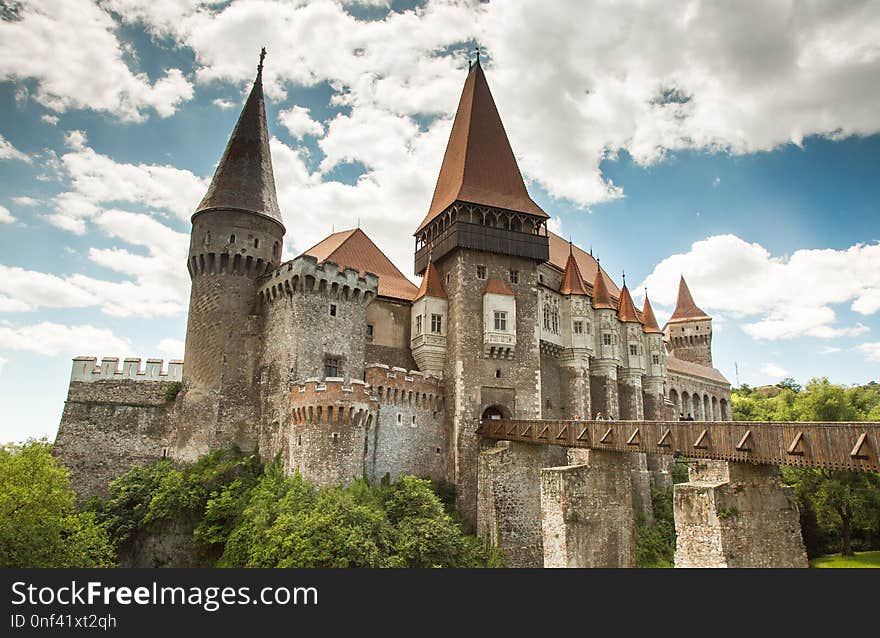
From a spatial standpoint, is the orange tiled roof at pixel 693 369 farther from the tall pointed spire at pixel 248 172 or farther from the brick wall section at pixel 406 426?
the tall pointed spire at pixel 248 172

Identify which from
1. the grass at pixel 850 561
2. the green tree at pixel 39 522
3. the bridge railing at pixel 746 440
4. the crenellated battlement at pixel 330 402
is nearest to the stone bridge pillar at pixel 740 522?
the bridge railing at pixel 746 440

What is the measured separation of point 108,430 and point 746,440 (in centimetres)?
2515

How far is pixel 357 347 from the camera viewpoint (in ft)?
91.8

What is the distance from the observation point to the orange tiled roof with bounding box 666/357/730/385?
2221 inches

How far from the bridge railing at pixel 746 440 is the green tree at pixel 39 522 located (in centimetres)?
1710

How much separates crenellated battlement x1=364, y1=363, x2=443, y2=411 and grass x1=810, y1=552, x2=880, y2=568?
23.0 m

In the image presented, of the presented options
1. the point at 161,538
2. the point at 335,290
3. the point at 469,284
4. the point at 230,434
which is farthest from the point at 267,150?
the point at 161,538

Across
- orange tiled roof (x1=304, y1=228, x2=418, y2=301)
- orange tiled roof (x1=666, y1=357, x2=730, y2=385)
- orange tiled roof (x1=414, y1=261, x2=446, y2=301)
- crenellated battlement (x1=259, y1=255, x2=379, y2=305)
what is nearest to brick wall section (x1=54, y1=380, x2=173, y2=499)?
crenellated battlement (x1=259, y1=255, x2=379, y2=305)

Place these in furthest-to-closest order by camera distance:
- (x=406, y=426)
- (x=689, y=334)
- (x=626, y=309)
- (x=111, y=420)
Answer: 1. (x=689, y=334)
2. (x=626, y=309)
3. (x=406, y=426)
4. (x=111, y=420)

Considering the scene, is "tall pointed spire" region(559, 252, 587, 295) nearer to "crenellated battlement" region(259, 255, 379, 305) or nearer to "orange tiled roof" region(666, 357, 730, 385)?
"crenellated battlement" region(259, 255, 379, 305)

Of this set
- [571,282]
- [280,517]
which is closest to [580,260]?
[571,282]

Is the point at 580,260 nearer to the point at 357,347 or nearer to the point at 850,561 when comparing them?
the point at 357,347

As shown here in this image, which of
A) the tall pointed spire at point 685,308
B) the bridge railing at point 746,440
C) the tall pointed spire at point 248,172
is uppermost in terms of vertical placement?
the tall pointed spire at point 685,308

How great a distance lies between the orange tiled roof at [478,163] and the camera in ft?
109
